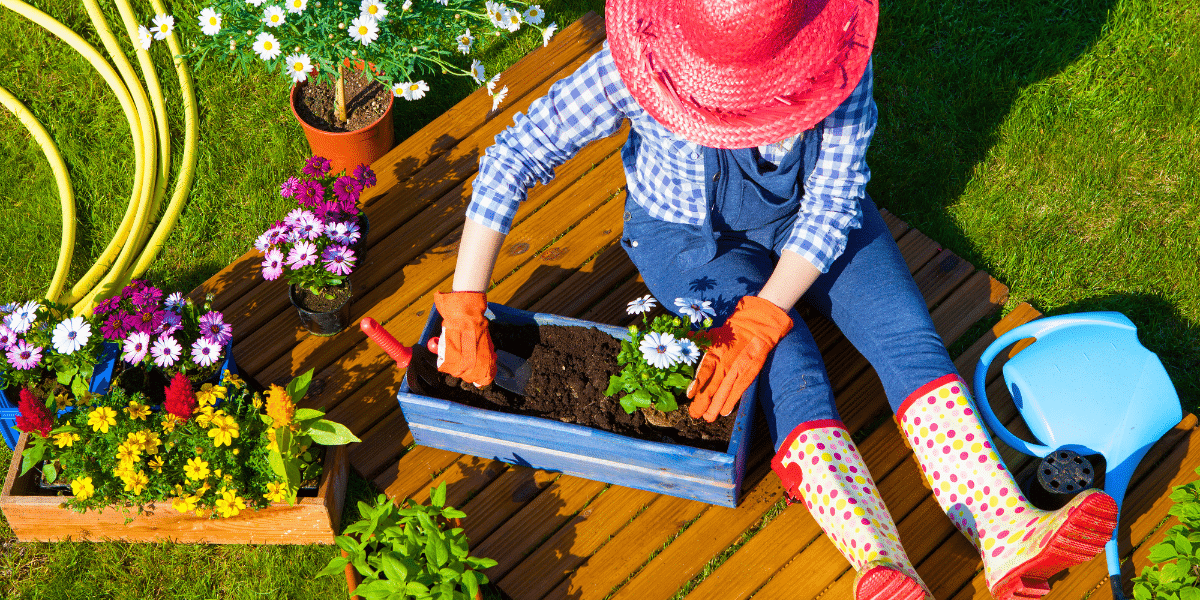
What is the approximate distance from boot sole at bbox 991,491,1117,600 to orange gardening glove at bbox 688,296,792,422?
86 cm

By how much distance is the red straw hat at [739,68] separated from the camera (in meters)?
2.20

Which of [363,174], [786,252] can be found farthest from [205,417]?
[786,252]

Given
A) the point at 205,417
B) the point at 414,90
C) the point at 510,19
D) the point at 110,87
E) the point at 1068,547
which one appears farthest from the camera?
the point at 110,87

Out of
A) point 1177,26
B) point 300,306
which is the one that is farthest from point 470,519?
point 1177,26

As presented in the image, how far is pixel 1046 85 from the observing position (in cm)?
411

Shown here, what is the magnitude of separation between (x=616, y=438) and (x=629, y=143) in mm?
928

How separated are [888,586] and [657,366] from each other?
2.70 ft

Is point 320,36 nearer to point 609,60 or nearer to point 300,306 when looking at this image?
point 300,306

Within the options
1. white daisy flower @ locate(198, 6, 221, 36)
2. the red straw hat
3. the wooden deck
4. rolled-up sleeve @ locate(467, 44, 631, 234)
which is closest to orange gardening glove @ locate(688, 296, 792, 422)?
the wooden deck

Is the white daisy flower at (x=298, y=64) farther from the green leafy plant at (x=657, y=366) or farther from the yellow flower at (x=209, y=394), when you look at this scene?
the green leafy plant at (x=657, y=366)

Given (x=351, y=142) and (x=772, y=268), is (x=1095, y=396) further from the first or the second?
(x=351, y=142)

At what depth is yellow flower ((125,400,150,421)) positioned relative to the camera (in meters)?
2.64

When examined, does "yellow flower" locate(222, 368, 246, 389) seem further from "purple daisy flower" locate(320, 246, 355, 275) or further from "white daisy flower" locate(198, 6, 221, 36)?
"white daisy flower" locate(198, 6, 221, 36)

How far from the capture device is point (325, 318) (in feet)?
10.6
